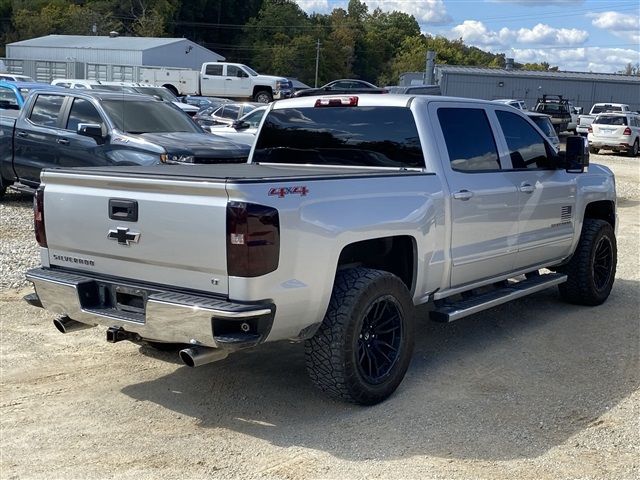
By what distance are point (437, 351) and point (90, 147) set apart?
6.84 m

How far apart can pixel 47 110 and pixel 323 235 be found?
8771 mm

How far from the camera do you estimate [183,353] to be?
4.40 m

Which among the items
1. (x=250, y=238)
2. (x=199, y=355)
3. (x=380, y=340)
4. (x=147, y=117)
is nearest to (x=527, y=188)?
(x=380, y=340)

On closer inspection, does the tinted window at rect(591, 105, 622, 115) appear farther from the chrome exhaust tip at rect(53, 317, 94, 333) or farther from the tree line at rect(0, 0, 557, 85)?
the tree line at rect(0, 0, 557, 85)

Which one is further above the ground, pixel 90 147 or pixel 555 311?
pixel 90 147

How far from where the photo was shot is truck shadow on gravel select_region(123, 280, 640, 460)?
4.59 metres

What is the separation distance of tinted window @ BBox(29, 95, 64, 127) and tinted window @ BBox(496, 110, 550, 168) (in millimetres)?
7597

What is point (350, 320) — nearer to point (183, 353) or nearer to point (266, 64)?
point (183, 353)

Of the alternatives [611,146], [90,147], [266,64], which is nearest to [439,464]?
[90,147]

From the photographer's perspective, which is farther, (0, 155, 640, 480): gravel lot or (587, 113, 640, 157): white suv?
(587, 113, 640, 157): white suv

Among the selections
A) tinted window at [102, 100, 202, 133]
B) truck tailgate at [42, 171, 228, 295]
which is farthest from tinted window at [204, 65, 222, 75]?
truck tailgate at [42, 171, 228, 295]

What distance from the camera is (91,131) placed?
36.0 ft

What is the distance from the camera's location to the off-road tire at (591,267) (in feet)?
24.9

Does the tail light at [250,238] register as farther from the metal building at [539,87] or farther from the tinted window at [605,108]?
the metal building at [539,87]
